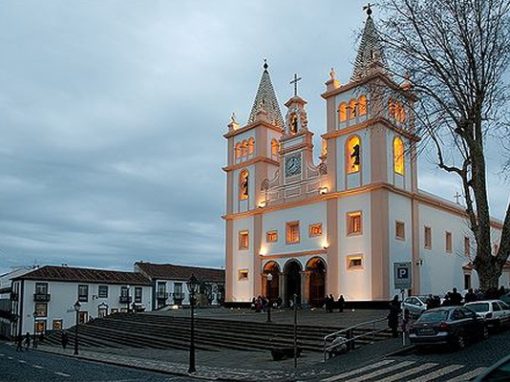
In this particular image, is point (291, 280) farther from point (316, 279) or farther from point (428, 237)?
point (428, 237)

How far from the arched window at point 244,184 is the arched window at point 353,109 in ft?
36.5

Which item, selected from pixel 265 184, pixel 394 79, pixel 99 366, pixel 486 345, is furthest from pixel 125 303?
pixel 486 345

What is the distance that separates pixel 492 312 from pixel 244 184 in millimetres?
29298

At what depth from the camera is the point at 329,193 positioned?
4009 centimetres

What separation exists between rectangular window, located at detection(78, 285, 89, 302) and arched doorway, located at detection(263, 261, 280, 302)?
29.3m

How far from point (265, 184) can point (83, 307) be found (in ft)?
99.0

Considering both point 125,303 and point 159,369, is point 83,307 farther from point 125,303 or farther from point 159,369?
point 159,369

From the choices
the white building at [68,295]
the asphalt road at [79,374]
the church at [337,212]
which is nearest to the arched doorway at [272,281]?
the church at [337,212]

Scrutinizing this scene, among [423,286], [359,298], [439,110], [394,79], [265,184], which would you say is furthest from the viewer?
[265,184]

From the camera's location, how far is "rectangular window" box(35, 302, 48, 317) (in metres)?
62.5

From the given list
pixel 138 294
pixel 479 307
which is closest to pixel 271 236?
pixel 479 307

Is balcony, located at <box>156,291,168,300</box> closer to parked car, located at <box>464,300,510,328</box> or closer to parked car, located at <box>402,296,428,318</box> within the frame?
parked car, located at <box>402,296,428,318</box>

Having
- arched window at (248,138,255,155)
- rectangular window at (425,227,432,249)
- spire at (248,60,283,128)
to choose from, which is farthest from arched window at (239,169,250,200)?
rectangular window at (425,227,432,249)

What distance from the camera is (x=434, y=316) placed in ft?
61.0
